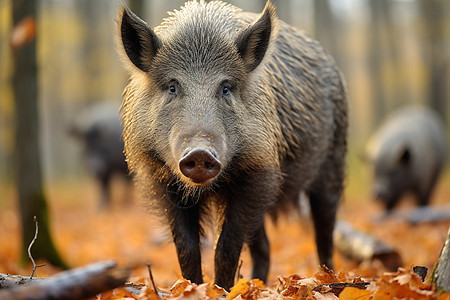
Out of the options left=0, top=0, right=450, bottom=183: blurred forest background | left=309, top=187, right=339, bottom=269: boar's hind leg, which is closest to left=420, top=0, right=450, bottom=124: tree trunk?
left=0, top=0, right=450, bottom=183: blurred forest background

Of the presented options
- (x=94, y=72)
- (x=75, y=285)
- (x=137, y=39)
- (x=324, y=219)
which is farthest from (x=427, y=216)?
(x=94, y=72)

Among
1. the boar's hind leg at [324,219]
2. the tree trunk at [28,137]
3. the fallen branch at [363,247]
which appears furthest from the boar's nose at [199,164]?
the tree trunk at [28,137]

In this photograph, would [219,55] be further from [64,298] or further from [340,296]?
[64,298]

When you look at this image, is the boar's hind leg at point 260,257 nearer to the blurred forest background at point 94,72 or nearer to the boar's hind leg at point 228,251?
the boar's hind leg at point 228,251

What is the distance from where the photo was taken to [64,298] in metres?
2.14

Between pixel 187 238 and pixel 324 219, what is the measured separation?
208 cm

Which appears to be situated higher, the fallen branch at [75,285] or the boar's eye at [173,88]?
the boar's eye at [173,88]

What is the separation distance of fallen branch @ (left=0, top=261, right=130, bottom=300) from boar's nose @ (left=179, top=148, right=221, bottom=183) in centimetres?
94

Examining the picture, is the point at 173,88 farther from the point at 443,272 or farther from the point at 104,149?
the point at 104,149

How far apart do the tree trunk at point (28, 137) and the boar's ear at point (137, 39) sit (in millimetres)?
3076

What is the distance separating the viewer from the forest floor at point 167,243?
241 inches

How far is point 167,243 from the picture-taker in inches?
301

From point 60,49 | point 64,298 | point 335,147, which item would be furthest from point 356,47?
point 64,298

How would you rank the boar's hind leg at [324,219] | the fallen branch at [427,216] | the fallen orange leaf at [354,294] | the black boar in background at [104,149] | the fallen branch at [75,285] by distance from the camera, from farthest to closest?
1. the black boar in background at [104,149]
2. the fallen branch at [427,216]
3. the boar's hind leg at [324,219]
4. the fallen orange leaf at [354,294]
5. the fallen branch at [75,285]
